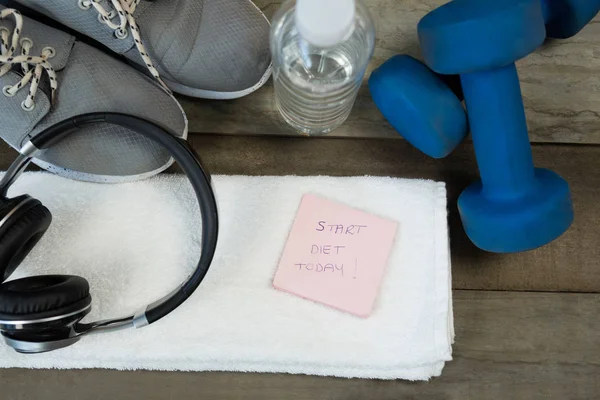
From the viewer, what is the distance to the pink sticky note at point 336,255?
67 cm

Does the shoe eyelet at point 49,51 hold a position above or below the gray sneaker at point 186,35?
above

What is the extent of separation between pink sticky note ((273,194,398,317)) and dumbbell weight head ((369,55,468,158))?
0.11m

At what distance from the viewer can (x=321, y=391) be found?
0.67 meters

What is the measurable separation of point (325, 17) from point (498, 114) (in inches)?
7.9

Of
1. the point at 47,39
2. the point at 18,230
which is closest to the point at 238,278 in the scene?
the point at 18,230

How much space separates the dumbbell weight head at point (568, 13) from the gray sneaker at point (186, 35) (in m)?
0.30

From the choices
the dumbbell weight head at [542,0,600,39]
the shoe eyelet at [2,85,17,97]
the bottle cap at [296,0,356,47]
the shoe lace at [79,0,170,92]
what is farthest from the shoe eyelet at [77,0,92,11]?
the dumbbell weight head at [542,0,600,39]

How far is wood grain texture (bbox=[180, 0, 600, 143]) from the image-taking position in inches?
27.9

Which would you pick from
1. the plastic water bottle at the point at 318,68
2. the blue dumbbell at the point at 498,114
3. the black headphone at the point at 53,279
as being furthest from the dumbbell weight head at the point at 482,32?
the black headphone at the point at 53,279

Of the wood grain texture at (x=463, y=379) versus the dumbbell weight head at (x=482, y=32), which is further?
the wood grain texture at (x=463, y=379)

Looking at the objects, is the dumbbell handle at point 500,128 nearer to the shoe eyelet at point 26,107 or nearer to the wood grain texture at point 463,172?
the wood grain texture at point 463,172

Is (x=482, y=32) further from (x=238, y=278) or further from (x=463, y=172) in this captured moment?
(x=238, y=278)

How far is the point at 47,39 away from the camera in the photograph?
651 mm

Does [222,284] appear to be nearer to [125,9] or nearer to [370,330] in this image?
[370,330]
